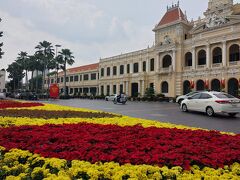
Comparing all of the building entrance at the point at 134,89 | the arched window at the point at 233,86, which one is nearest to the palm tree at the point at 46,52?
the building entrance at the point at 134,89

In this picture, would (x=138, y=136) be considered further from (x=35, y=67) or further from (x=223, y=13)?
(x=35, y=67)

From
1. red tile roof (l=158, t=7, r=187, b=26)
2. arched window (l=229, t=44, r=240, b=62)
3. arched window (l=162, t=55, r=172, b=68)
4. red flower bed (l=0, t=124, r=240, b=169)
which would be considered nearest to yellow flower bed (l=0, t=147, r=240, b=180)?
red flower bed (l=0, t=124, r=240, b=169)

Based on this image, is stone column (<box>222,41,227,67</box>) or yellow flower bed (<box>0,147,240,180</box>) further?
stone column (<box>222,41,227,67</box>)

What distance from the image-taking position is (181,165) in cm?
347

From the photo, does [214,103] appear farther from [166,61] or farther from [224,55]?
[166,61]

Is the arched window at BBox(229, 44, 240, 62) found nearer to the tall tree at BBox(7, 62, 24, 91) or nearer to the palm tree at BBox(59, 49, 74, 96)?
the palm tree at BBox(59, 49, 74, 96)

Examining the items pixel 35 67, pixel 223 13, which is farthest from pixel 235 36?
pixel 35 67

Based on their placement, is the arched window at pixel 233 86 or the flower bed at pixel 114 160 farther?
the arched window at pixel 233 86

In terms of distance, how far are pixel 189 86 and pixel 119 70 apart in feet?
63.9

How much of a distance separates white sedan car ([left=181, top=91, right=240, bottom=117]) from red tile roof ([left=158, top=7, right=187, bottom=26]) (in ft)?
94.9

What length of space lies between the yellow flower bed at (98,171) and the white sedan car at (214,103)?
35.4 ft

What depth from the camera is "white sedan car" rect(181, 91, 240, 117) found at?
45.0 feet

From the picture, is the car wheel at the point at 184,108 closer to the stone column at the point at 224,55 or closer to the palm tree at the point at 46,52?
the stone column at the point at 224,55

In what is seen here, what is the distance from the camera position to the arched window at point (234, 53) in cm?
3514
